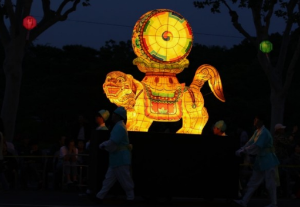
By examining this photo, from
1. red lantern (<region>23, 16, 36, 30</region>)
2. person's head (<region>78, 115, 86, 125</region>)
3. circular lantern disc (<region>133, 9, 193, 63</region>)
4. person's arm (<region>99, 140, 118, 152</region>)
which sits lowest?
person's arm (<region>99, 140, 118, 152</region>)

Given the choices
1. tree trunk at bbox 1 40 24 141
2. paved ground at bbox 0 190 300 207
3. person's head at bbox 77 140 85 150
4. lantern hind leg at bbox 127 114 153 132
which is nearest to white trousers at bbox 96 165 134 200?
paved ground at bbox 0 190 300 207

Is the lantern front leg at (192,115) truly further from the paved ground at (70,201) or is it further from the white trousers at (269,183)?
the white trousers at (269,183)

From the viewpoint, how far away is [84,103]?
1560 inches

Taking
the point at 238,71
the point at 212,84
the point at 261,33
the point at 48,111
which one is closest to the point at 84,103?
the point at 48,111

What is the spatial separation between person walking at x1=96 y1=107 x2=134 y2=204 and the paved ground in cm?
43

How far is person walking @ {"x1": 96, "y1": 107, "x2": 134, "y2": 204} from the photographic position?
42.9 feet

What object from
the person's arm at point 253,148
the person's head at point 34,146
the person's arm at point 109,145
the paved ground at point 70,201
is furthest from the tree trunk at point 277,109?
the person's arm at point 109,145

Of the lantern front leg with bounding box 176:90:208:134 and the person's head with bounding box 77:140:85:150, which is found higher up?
the lantern front leg with bounding box 176:90:208:134

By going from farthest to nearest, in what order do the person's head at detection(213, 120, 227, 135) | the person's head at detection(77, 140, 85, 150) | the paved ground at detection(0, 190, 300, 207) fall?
the person's head at detection(77, 140, 85, 150) → the person's head at detection(213, 120, 227, 135) → the paved ground at detection(0, 190, 300, 207)

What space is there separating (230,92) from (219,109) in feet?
15.9

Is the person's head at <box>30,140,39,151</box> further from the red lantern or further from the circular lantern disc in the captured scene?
the circular lantern disc

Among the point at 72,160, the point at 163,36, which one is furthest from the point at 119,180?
the point at 72,160

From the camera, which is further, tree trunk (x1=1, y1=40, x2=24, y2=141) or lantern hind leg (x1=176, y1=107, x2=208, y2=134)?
tree trunk (x1=1, y1=40, x2=24, y2=141)

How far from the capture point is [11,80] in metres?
20.2
